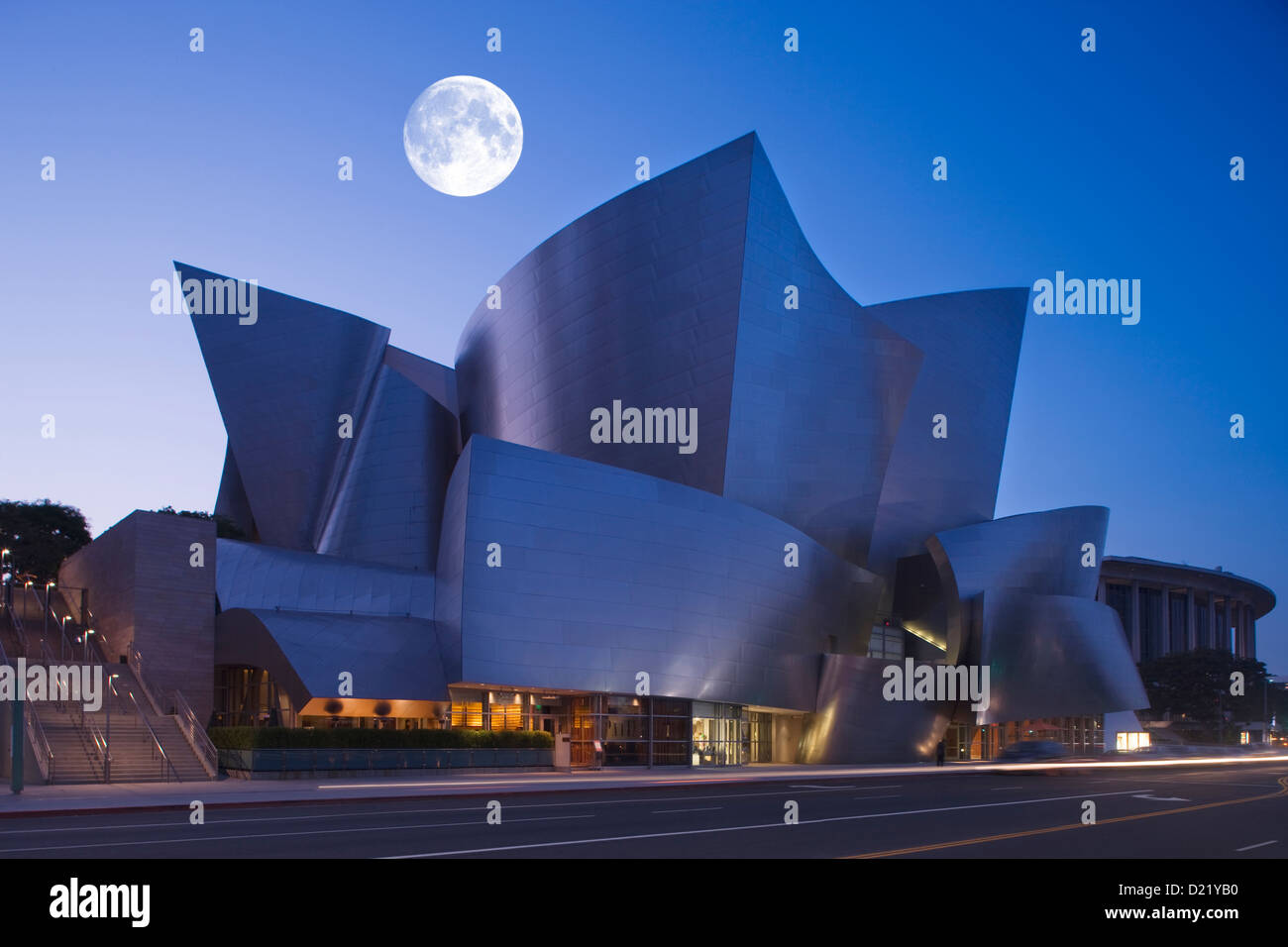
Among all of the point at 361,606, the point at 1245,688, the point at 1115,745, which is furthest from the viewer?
the point at 1245,688

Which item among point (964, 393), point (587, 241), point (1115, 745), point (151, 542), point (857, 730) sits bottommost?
point (1115, 745)

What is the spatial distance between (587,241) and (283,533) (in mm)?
21744

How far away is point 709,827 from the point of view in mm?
17141

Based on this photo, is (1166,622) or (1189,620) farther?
(1189,620)

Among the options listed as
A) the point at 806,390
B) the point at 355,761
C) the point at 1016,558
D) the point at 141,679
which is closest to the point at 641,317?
the point at 806,390

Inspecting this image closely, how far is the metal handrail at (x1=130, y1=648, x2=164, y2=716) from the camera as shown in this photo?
34.8 m

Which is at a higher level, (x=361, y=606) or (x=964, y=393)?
(x=964, y=393)

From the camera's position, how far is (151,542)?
38031mm

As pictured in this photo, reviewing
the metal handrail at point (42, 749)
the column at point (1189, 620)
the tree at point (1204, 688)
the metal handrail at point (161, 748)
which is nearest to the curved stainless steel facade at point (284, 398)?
the metal handrail at point (161, 748)

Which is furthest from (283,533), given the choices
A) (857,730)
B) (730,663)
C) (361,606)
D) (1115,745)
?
(1115,745)

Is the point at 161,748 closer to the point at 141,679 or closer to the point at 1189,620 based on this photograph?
the point at 141,679

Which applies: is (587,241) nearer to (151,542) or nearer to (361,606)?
(361,606)

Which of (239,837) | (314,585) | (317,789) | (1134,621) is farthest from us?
(1134,621)

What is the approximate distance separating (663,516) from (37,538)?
43.4 m
